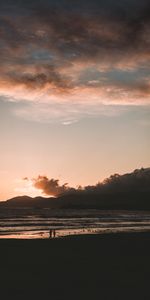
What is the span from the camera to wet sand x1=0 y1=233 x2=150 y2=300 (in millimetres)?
13606

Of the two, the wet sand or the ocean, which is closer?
the wet sand

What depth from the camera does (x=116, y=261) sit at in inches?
824

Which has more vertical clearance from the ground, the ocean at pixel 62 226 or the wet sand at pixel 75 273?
the ocean at pixel 62 226

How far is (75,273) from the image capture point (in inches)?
680

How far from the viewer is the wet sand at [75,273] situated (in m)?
13.6

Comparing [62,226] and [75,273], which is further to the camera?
[62,226]

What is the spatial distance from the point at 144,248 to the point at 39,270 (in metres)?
10.7

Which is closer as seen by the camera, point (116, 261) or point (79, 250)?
point (116, 261)

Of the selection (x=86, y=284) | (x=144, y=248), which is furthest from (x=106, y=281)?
(x=144, y=248)

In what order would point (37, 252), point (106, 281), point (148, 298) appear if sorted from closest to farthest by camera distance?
point (148, 298)
point (106, 281)
point (37, 252)

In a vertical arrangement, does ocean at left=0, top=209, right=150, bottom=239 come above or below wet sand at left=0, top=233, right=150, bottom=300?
above

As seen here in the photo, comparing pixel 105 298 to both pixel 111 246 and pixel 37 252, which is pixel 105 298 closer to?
pixel 37 252

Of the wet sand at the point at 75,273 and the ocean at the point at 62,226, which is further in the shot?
the ocean at the point at 62,226

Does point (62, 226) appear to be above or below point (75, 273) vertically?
above
